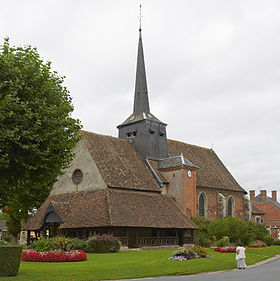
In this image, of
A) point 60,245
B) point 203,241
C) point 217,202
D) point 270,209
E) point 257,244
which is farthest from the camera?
point 270,209

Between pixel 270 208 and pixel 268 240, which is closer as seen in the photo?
pixel 268 240

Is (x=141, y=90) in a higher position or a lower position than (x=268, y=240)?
higher

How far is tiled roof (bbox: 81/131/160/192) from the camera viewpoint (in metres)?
37.4

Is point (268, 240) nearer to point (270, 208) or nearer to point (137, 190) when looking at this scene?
point (137, 190)

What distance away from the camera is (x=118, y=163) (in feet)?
130

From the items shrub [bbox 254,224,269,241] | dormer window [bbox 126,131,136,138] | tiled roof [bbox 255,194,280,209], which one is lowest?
shrub [bbox 254,224,269,241]

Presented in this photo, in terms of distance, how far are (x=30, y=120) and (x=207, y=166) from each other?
116 feet

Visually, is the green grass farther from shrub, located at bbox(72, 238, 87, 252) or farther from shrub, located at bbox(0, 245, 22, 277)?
shrub, located at bbox(72, 238, 87, 252)

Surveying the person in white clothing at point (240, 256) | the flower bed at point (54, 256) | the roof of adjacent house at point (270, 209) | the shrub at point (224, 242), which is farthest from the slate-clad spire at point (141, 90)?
the roof of adjacent house at point (270, 209)

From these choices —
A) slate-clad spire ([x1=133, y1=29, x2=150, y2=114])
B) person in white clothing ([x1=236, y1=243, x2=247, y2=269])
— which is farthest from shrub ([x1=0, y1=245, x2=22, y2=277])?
slate-clad spire ([x1=133, y1=29, x2=150, y2=114])

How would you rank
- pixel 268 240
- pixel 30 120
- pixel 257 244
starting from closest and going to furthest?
pixel 30 120, pixel 257 244, pixel 268 240

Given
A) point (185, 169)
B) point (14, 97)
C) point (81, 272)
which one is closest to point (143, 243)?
point (185, 169)

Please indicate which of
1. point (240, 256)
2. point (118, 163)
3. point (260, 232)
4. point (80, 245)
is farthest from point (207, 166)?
point (240, 256)

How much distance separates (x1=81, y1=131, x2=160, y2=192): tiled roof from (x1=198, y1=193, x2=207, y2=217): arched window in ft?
27.6
